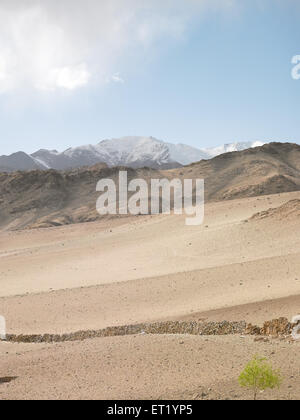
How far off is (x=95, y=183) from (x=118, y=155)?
68111 mm

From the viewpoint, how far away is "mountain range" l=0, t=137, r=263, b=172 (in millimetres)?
110375

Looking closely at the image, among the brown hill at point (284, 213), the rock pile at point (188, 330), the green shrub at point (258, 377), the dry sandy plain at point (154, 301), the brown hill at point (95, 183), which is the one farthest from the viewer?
the brown hill at point (95, 183)

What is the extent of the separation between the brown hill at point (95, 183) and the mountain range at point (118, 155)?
50.4m

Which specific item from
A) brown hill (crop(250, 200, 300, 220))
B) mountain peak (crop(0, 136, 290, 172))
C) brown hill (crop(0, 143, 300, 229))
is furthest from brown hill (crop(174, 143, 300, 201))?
mountain peak (crop(0, 136, 290, 172))

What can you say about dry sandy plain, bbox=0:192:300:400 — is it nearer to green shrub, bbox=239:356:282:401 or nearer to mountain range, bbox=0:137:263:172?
green shrub, bbox=239:356:282:401

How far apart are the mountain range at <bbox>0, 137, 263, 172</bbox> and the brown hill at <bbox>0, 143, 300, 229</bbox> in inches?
1985

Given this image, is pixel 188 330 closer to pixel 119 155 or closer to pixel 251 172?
pixel 251 172

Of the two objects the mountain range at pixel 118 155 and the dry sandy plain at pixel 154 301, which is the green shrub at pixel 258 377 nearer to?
the dry sandy plain at pixel 154 301

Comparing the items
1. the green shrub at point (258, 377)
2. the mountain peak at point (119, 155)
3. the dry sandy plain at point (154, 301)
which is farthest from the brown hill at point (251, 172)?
the mountain peak at point (119, 155)

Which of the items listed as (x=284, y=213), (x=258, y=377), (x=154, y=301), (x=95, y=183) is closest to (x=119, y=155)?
(x=95, y=183)

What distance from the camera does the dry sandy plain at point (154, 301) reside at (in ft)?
21.4

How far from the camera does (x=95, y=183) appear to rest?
52.7m

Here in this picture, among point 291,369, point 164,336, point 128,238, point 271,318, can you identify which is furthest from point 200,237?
point 291,369
